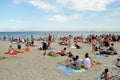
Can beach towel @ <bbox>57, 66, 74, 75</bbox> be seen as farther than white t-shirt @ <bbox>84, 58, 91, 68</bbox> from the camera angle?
No

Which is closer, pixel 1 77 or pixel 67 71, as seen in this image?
pixel 1 77

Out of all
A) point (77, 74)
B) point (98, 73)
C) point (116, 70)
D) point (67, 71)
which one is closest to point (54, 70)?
point (67, 71)

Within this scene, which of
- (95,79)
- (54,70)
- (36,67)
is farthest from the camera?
(36,67)

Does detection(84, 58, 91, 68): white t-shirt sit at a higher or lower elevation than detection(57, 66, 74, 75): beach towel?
higher

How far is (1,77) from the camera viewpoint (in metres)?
9.41

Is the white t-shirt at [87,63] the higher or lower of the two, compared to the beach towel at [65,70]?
higher

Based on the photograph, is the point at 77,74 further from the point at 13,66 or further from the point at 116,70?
the point at 13,66

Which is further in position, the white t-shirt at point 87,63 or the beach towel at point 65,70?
the white t-shirt at point 87,63

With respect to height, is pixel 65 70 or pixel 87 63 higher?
pixel 87 63

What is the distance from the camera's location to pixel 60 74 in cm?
994

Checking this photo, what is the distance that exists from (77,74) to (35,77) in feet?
7.29

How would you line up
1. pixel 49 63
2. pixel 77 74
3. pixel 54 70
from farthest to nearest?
pixel 49 63, pixel 54 70, pixel 77 74

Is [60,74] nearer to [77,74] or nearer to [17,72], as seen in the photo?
[77,74]

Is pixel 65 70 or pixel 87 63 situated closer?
pixel 65 70
